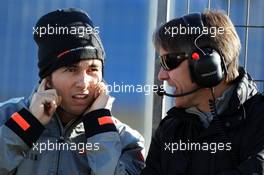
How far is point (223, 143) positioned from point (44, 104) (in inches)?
31.5

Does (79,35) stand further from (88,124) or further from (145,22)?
(145,22)

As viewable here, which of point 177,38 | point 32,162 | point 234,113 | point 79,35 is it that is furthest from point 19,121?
point 234,113

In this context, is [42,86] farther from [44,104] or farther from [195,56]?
[195,56]

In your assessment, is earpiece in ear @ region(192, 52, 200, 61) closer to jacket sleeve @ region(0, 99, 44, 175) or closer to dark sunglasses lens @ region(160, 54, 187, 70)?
dark sunglasses lens @ region(160, 54, 187, 70)

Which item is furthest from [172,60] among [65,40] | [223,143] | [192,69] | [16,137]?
[16,137]

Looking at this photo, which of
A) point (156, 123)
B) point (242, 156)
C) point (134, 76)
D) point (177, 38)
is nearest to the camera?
point (242, 156)

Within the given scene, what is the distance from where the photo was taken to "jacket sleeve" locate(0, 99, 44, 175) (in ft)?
7.94

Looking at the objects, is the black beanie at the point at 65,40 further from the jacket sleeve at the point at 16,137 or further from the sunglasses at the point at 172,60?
the sunglasses at the point at 172,60

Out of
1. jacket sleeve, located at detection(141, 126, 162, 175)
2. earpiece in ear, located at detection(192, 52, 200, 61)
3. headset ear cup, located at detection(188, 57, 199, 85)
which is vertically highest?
earpiece in ear, located at detection(192, 52, 200, 61)

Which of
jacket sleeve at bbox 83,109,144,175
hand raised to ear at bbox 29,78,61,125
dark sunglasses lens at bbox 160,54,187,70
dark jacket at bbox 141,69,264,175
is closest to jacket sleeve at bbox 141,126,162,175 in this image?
dark jacket at bbox 141,69,264,175

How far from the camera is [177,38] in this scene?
233 centimetres

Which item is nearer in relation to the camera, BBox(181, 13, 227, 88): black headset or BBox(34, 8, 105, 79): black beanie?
BBox(181, 13, 227, 88): black headset

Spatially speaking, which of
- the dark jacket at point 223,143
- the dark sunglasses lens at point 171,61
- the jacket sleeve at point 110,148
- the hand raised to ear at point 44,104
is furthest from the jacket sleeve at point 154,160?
the hand raised to ear at point 44,104

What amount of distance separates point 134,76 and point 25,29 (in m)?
0.72
